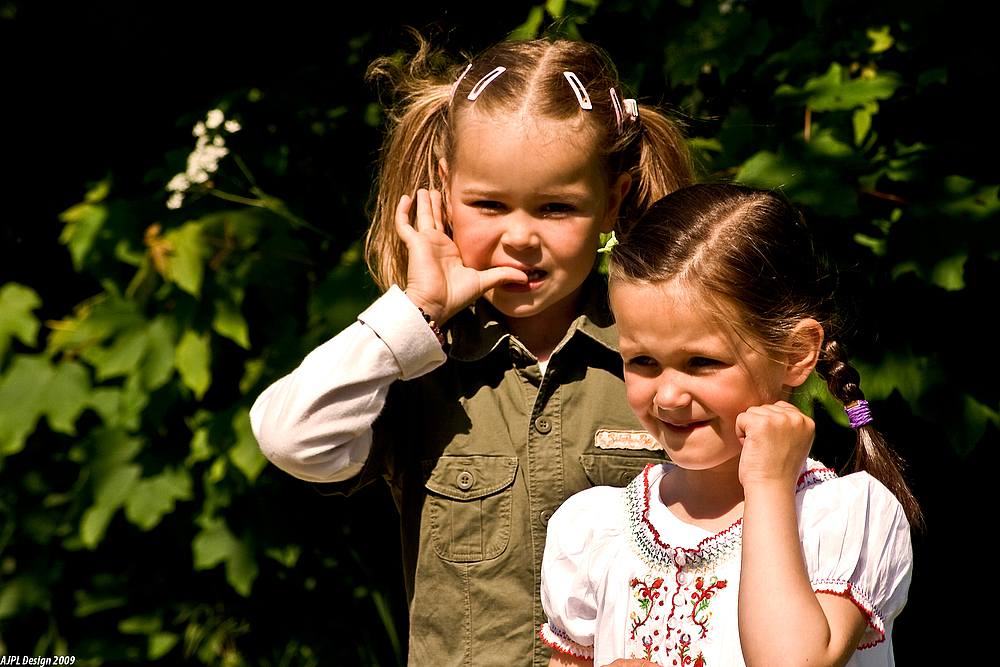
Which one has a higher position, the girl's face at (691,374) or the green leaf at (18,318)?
the girl's face at (691,374)

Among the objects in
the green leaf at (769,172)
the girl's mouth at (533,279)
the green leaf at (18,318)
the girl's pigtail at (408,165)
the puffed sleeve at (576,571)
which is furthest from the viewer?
the green leaf at (18,318)

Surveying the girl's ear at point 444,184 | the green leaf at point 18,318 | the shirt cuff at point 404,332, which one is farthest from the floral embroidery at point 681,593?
the green leaf at point 18,318

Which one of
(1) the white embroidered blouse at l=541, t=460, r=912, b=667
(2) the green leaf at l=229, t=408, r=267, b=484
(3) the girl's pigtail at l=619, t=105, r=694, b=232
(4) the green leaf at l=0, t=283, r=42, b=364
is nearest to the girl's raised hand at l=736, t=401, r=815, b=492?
(1) the white embroidered blouse at l=541, t=460, r=912, b=667

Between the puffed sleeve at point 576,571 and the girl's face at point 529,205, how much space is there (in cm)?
42

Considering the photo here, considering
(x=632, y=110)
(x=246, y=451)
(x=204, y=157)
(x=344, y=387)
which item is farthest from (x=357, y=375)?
(x=204, y=157)

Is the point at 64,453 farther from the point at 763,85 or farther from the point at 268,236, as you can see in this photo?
the point at 763,85

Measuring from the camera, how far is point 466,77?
77.5 inches

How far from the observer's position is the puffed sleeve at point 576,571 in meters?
1.52

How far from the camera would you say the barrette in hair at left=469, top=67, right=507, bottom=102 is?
189 cm

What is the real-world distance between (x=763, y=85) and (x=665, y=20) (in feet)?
1.14

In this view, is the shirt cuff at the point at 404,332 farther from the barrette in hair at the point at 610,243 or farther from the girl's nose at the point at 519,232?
the barrette in hair at the point at 610,243

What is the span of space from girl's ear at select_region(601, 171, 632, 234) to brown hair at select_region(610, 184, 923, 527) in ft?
1.15

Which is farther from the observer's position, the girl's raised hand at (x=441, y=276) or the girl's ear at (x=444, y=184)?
the girl's ear at (x=444, y=184)

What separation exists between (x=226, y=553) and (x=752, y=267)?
226cm
